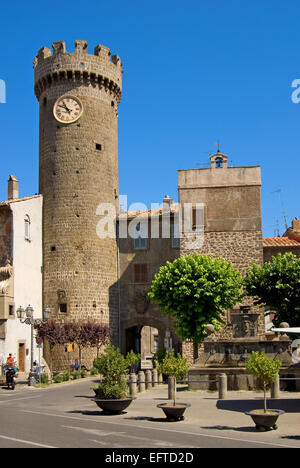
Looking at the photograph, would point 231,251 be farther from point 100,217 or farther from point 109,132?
point 109,132

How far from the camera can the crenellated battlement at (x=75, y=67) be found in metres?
41.1

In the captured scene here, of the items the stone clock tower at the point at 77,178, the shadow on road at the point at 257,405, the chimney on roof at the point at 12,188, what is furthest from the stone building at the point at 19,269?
the shadow on road at the point at 257,405

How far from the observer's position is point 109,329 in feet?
127

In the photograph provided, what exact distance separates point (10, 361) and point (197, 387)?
9988 mm

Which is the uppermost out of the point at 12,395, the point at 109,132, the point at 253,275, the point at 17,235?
the point at 109,132

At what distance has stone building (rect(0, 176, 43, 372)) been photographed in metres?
33.9

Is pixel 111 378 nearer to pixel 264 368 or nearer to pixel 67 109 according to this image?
pixel 264 368

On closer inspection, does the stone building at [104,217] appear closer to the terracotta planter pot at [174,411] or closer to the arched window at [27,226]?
the arched window at [27,226]

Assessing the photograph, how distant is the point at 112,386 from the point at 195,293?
16380mm

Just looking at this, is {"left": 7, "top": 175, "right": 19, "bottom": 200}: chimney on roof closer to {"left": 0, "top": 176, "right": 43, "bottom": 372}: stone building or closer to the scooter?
{"left": 0, "top": 176, "right": 43, "bottom": 372}: stone building

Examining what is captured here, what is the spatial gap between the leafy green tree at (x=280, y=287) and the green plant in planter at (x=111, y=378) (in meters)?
17.2

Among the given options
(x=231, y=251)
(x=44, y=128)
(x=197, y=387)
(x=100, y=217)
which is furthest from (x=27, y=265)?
(x=197, y=387)

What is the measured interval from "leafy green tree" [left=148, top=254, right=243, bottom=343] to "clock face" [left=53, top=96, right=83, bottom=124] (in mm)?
14325

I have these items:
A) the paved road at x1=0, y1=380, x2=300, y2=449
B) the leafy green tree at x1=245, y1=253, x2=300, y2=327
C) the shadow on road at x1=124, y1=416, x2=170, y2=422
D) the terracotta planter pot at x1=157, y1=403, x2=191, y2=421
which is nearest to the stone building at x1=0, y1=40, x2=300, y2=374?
the leafy green tree at x1=245, y1=253, x2=300, y2=327
